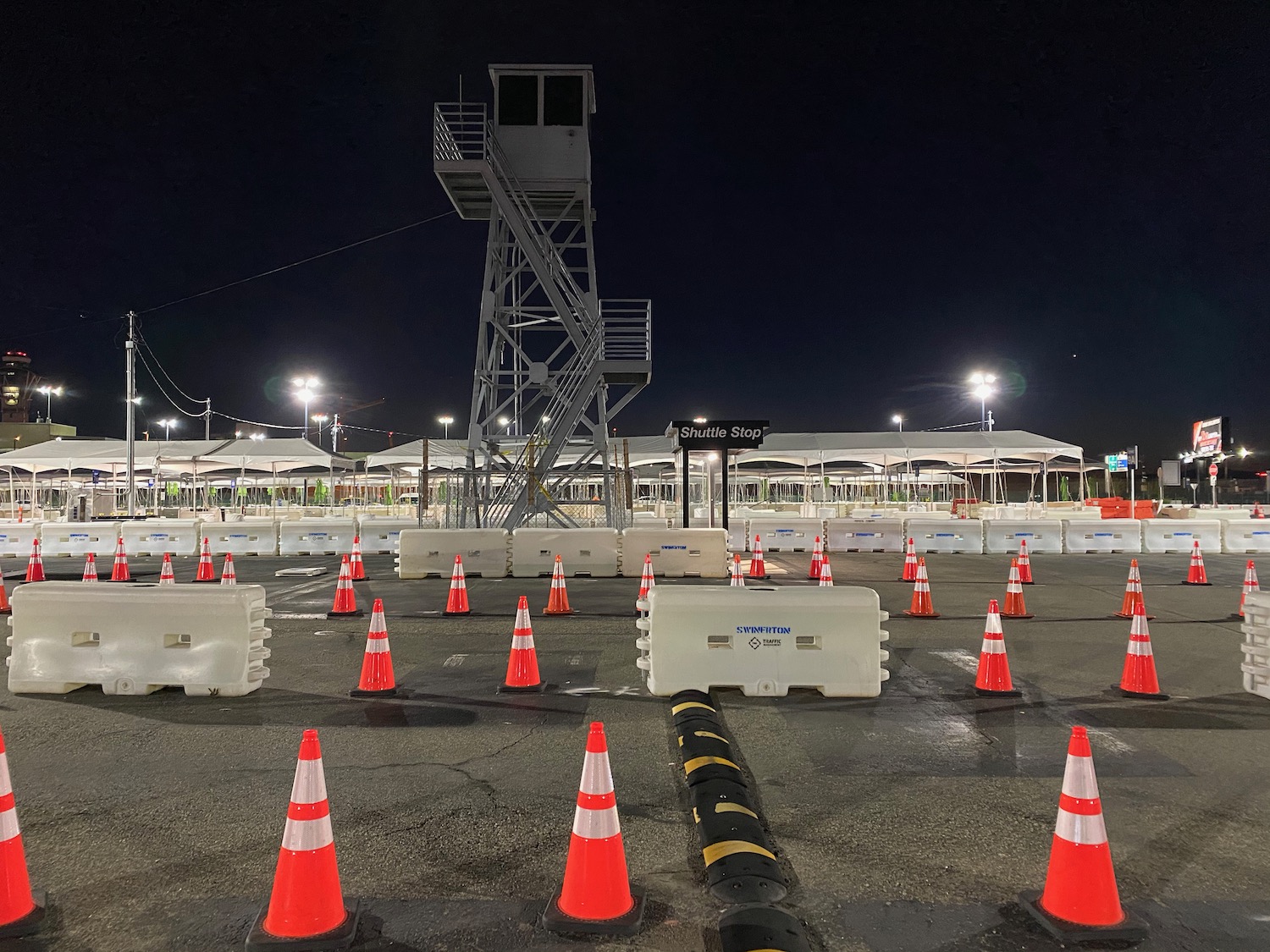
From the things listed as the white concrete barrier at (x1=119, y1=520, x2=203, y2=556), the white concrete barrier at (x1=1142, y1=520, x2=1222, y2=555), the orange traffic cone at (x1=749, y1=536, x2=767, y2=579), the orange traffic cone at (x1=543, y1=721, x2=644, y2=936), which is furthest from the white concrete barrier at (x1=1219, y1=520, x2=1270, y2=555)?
the white concrete barrier at (x1=119, y1=520, x2=203, y2=556)

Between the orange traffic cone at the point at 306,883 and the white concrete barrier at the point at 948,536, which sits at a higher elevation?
the white concrete barrier at the point at 948,536

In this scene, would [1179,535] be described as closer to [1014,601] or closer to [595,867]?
[1014,601]

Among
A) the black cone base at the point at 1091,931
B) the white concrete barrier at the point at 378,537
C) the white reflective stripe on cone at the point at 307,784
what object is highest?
the white concrete barrier at the point at 378,537

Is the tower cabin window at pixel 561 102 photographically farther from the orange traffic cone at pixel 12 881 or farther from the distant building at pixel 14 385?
the distant building at pixel 14 385

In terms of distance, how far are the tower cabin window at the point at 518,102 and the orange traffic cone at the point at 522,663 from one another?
58.0 feet

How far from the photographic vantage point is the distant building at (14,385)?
162 m

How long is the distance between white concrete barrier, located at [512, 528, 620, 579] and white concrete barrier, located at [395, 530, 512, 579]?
29 cm

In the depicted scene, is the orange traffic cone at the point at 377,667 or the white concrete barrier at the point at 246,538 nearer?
the orange traffic cone at the point at 377,667

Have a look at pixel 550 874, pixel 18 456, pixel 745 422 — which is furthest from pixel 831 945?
pixel 18 456

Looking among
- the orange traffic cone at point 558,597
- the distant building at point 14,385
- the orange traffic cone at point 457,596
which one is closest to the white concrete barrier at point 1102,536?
the orange traffic cone at point 558,597

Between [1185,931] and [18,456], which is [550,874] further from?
[18,456]

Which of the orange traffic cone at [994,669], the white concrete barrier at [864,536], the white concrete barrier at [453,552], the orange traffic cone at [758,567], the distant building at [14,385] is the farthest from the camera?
the distant building at [14,385]

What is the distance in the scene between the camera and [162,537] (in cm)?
2153

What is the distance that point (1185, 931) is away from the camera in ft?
10.5
